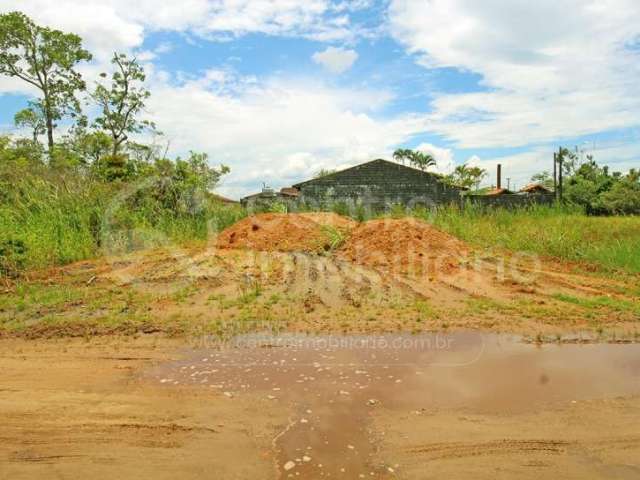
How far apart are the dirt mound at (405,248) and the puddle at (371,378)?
3.71m

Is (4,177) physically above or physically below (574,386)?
above

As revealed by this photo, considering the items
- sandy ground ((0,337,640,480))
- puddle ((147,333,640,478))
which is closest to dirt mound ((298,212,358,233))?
puddle ((147,333,640,478))

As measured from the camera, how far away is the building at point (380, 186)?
814 inches

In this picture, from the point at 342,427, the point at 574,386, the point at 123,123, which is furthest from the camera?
the point at 123,123

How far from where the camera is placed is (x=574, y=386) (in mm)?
4215

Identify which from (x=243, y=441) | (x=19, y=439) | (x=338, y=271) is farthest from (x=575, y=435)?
(x=338, y=271)

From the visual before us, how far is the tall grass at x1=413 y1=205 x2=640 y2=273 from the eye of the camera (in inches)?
400

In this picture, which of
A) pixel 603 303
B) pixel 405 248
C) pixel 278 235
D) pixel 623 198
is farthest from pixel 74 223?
pixel 623 198

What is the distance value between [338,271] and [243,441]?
5.74 meters

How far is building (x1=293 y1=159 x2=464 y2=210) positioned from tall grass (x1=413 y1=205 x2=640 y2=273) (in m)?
5.54

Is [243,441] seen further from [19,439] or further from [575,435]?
[575,435]

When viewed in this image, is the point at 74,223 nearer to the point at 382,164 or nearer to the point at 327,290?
the point at 327,290

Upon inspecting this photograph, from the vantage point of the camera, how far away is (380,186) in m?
21.2

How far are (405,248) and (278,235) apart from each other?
288cm
